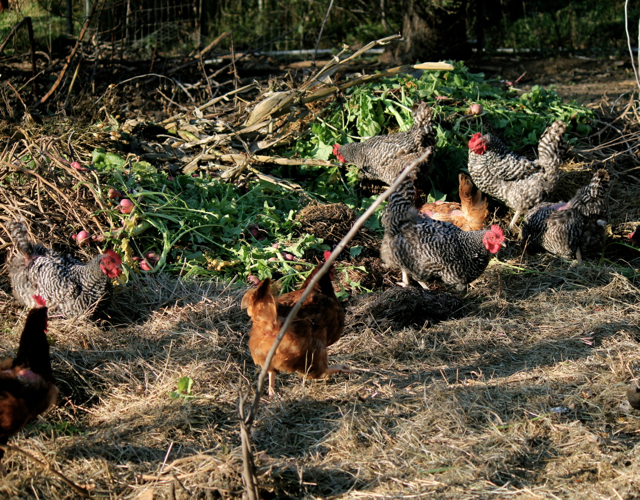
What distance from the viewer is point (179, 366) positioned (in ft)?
11.5

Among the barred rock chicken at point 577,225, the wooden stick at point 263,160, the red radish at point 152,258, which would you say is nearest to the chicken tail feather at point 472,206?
the barred rock chicken at point 577,225

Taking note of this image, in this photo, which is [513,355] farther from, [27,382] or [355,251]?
[27,382]

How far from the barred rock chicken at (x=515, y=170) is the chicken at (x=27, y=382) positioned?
14.2ft

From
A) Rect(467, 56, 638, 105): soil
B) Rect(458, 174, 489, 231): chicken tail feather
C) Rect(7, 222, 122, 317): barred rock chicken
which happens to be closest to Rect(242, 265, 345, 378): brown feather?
Rect(7, 222, 122, 317): barred rock chicken

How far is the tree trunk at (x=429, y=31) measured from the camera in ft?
28.8

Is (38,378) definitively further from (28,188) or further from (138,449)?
(28,188)

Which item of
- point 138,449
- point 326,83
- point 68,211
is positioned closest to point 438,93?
point 326,83

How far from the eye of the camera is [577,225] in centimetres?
490

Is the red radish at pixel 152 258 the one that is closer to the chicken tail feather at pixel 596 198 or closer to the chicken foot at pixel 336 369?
the chicken foot at pixel 336 369

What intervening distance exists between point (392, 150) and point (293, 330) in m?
3.32

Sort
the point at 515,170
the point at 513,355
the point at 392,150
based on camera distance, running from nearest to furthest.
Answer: the point at 513,355 → the point at 515,170 → the point at 392,150

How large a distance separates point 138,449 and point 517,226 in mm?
4497

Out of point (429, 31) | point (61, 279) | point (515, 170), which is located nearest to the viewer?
point (61, 279)

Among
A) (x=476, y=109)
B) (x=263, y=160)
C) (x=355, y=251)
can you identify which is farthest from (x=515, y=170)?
(x=263, y=160)
